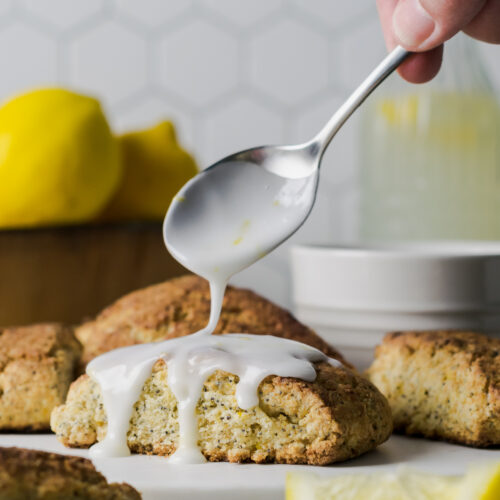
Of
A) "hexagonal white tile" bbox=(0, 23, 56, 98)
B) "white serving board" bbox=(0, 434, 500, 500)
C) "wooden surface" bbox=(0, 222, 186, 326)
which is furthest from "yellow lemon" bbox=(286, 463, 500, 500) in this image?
"hexagonal white tile" bbox=(0, 23, 56, 98)

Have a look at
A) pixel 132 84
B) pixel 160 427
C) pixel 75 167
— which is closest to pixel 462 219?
pixel 75 167

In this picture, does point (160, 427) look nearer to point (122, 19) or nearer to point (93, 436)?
point (93, 436)

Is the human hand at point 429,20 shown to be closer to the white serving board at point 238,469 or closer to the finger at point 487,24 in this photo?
the finger at point 487,24

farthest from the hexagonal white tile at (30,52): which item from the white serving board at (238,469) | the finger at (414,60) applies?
the white serving board at (238,469)

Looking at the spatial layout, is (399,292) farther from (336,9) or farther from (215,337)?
(336,9)

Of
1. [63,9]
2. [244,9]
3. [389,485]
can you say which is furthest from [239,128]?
[389,485]

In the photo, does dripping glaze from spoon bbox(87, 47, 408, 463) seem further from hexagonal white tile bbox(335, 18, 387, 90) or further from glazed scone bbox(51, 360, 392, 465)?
hexagonal white tile bbox(335, 18, 387, 90)
